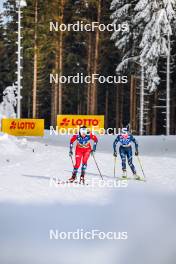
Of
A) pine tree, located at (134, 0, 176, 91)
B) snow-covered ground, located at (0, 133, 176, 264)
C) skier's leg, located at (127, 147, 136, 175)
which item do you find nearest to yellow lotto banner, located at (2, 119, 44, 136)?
pine tree, located at (134, 0, 176, 91)

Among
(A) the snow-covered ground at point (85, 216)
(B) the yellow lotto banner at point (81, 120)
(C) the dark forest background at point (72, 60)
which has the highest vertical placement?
(C) the dark forest background at point (72, 60)

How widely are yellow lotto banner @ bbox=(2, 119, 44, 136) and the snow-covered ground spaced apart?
13.6m

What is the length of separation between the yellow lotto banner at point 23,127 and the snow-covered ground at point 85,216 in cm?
1364

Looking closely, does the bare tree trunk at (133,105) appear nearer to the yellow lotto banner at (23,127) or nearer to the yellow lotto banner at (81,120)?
the yellow lotto banner at (81,120)

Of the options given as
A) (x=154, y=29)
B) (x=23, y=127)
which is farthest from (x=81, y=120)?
(x=154, y=29)

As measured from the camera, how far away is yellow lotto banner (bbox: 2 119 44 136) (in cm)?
2727

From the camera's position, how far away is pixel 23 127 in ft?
91.6

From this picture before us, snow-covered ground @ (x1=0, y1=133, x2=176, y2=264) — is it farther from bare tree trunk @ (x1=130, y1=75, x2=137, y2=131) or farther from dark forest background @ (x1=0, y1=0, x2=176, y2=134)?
bare tree trunk @ (x1=130, y1=75, x2=137, y2=131)

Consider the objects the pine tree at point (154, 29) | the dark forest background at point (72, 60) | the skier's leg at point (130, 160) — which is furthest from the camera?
the dark forest background at point (72, 60)

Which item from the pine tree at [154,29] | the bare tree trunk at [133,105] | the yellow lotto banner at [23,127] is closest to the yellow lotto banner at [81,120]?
the yellow lotto banner at [23,127]

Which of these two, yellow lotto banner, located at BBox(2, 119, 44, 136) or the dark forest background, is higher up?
the dark forest background

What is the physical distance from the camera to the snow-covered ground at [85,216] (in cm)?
635

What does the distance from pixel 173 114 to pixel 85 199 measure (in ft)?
108

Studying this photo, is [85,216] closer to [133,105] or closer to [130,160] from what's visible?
[130,160]
